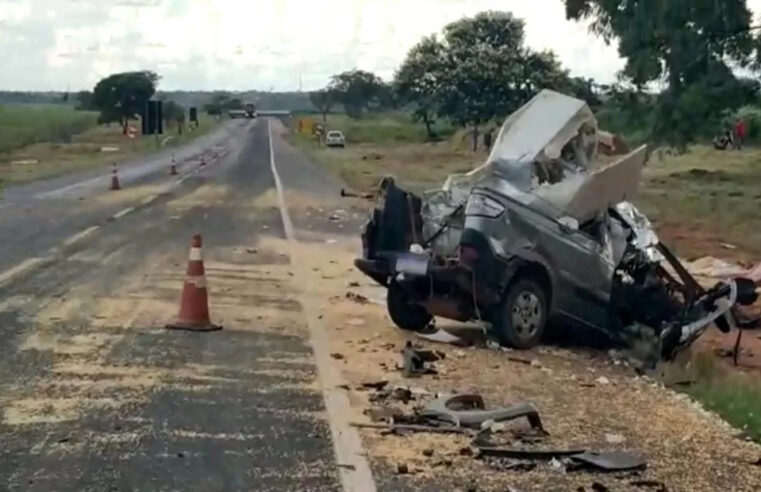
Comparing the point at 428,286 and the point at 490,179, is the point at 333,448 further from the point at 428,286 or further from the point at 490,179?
the point at 490,179

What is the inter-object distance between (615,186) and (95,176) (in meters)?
39.9

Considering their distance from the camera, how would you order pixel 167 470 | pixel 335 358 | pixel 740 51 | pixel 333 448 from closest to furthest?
pixel 167 470 < pixel 333 448 < pixel 335 358 < pixel 740 51

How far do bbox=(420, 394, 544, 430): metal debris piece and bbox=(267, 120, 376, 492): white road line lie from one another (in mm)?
593

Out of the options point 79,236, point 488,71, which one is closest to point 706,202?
point 79,236

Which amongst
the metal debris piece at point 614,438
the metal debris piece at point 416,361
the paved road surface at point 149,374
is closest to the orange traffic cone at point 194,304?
the paved road surface at point 149,374

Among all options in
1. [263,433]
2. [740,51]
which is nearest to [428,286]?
[263,433]

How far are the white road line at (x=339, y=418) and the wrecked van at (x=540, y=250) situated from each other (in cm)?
102

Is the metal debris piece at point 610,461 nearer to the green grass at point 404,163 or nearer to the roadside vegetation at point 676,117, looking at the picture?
the roadside vegetation at point 676,117

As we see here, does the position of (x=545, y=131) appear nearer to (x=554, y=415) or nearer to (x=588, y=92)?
(x=554, y=415)

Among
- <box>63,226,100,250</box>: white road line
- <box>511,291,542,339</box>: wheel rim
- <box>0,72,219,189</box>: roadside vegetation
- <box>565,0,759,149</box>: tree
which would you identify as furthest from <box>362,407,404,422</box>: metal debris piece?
<box>0,72,219,189</box>: roadside vegetation

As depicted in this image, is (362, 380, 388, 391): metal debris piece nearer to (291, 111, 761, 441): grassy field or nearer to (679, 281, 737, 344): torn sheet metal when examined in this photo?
(291, 111, 761, 441): grassy field

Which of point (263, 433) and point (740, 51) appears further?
point (740, 51)

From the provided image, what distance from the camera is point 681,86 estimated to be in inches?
1528

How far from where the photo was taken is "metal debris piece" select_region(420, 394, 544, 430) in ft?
29.4
